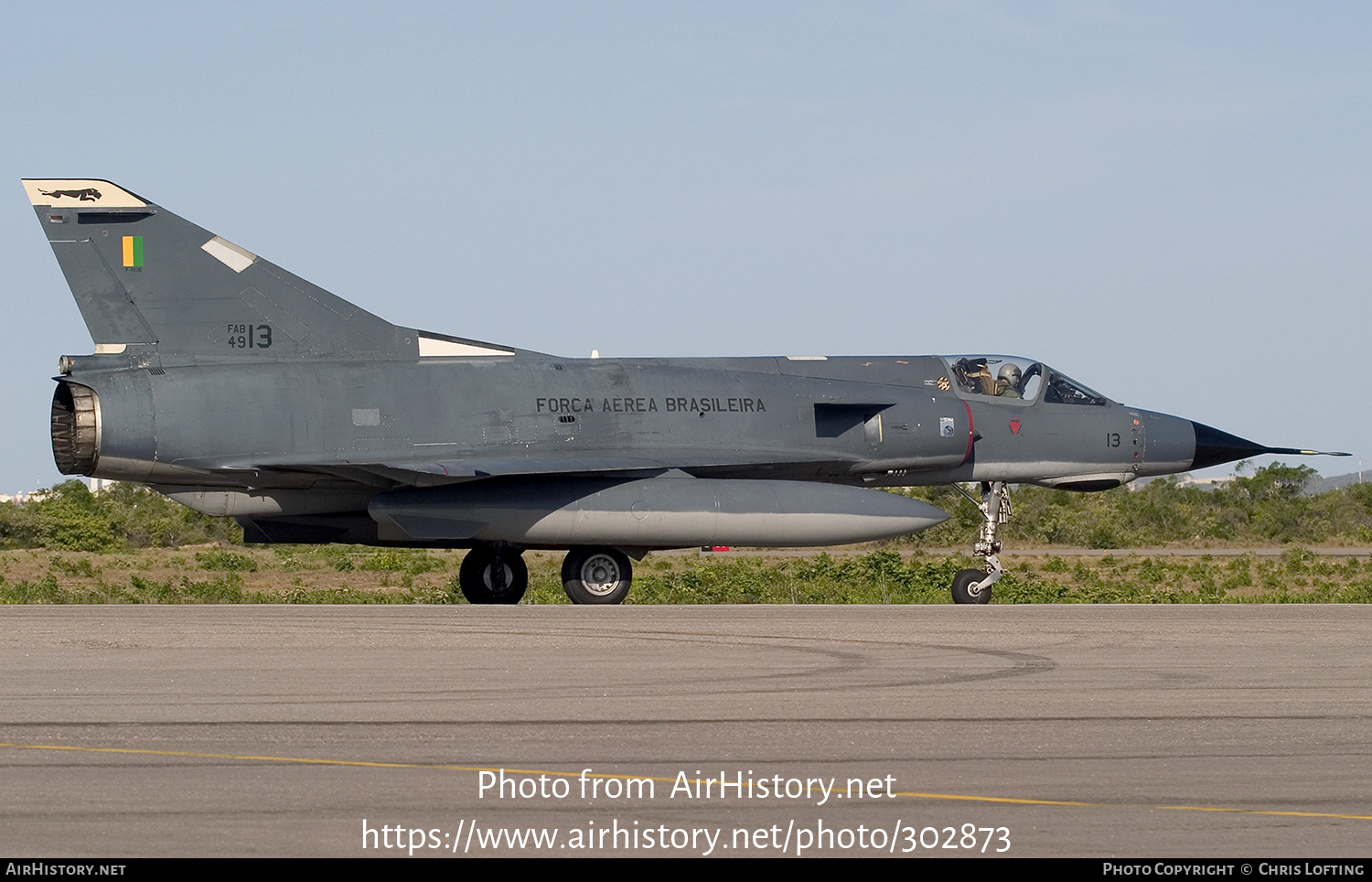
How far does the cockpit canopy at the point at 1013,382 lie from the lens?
64.8ft

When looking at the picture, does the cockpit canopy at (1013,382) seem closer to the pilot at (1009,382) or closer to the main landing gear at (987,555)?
the pilot at (1009,382)

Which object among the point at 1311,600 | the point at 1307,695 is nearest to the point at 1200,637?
the point at 1307,695

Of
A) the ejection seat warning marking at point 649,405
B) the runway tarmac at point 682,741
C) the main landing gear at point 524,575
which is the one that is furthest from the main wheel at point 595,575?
the runway tarmac at point 682,741

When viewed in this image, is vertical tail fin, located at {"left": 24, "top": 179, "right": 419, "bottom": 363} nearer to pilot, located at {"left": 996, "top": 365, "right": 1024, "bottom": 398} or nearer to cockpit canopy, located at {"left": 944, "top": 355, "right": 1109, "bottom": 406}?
cockpit canopy, located at {"left": 944, "top": 355, "right": 1109, "bottom": 406}

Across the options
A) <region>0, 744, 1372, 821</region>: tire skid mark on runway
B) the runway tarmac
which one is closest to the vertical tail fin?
the runway tarmac

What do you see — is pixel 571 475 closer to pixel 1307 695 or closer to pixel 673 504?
pixel 673 504

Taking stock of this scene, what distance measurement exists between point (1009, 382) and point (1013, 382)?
0.06 meters

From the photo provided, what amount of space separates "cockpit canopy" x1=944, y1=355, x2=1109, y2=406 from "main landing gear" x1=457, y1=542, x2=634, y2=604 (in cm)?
Result: 519

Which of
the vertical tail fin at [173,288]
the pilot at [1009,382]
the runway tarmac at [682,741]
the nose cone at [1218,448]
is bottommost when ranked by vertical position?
the runway tarmac at [682,741]

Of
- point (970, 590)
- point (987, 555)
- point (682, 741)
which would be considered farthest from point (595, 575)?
point (682, 741)

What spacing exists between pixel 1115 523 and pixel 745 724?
43.8 metres

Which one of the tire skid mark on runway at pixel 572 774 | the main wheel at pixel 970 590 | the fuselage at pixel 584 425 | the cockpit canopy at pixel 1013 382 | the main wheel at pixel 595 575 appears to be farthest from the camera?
the cockpit canopy at pixel 1013 382

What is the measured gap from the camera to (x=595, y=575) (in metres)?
17.8

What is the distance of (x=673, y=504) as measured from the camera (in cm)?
1692
